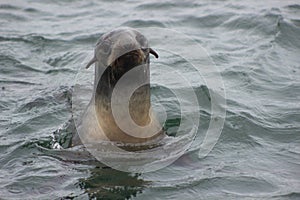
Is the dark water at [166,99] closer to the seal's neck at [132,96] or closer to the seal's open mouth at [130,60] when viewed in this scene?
the seal's neck at [132,96]

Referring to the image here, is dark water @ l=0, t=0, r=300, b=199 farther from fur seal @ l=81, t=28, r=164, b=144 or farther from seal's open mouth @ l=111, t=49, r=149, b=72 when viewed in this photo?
seal's open mouth @ l=111, t=49, r=149, b=72

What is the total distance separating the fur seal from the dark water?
302 mm

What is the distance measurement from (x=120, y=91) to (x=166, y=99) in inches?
93.2

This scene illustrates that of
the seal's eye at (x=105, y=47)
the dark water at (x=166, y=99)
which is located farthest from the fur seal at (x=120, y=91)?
the dark water at (x=166, y=99)

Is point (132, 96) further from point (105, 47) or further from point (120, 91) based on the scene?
point (105, 47)

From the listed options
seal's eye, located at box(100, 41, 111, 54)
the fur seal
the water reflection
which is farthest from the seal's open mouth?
the water reflection

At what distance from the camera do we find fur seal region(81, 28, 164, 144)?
5484 mm

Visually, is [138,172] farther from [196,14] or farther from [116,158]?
[196,14]

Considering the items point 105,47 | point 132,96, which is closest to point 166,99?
point 132,96

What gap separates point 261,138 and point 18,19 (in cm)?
658

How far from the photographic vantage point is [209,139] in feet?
22.2

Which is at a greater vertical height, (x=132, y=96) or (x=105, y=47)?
(x=105, y=47)

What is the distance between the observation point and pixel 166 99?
8.04 meters

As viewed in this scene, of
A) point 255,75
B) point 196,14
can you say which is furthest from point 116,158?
point 196,14
